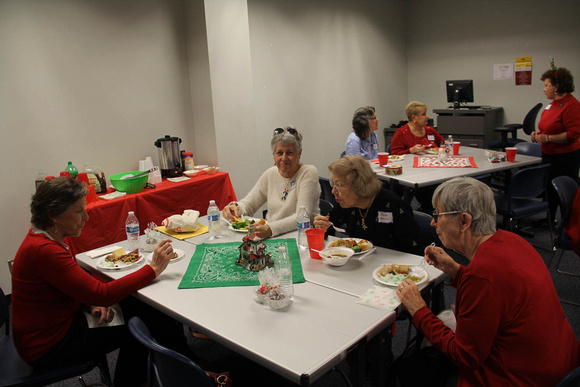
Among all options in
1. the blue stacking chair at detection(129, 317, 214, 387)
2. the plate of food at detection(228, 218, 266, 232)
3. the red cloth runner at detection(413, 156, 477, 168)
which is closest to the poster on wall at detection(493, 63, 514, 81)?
the red cloth runner at detection(413, 156, 477, 168)

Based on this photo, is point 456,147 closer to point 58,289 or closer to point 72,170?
point 72,170

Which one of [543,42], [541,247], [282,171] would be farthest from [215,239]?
[543,42]

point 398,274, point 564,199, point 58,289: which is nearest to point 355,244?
point 398,274

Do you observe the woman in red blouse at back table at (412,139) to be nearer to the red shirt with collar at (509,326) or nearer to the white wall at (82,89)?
the white wall at (82,89)

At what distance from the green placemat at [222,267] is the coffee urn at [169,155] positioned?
82.4 inches

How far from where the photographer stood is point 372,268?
2168mm

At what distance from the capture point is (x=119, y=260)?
2385 mm

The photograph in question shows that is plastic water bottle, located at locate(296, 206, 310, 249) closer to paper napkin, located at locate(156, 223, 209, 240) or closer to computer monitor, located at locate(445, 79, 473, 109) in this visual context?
paper napkin, located at locate(156, 223, 209, 240)

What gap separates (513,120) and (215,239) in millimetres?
6048

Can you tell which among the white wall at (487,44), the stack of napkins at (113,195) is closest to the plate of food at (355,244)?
the stack of napkins at (113,195)

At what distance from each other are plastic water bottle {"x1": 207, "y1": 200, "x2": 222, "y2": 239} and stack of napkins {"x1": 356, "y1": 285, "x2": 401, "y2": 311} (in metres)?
1.16

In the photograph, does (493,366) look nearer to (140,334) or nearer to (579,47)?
(140,334)

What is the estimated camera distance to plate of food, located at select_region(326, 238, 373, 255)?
229 cm

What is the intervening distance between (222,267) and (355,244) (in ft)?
2.37
